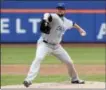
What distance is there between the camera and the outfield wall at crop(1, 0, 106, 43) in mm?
23922

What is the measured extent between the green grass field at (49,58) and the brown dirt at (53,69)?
761 mm

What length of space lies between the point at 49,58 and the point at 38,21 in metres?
5.42

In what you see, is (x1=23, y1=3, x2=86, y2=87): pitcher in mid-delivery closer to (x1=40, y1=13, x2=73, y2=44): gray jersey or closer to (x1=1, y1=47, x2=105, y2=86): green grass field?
(x1=40, y1=13, x2=73, y2=44): gray jersey

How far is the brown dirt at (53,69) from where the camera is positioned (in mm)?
14688

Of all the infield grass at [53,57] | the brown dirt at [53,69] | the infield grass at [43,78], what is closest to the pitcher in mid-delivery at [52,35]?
the infield grass at [43,78]

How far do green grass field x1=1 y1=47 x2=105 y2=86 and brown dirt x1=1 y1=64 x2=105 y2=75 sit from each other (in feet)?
2.50

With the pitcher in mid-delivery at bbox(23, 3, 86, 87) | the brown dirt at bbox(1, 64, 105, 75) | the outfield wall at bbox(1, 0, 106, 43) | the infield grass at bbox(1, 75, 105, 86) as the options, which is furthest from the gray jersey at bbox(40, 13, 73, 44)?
the outfield wall at bbox(1, 0, 106, 43)

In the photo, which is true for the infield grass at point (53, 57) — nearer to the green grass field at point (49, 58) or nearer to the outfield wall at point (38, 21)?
the green grass field at point (49, 58)

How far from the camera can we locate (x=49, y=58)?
1902cm

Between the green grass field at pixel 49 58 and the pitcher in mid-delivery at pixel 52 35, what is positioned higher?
the pitcher in mid-delivery at pixel 52 35

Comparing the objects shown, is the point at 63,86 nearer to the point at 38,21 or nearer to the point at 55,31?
the point at 55,31

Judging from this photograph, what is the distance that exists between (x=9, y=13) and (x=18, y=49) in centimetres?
301

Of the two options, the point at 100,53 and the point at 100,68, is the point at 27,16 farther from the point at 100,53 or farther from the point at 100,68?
the point at 100,68

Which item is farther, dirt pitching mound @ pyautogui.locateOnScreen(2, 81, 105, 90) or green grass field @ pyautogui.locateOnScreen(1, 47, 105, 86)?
green grass field @ pyautogui.locateOnScreen(1, 47, 105, 86)
